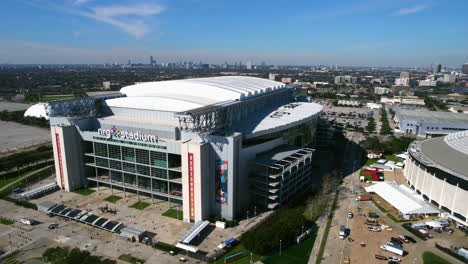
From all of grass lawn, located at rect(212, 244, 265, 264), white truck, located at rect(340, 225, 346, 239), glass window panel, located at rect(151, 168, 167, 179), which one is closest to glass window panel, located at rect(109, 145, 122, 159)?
glass window panel, located at rect(151, 168, 167, 179)

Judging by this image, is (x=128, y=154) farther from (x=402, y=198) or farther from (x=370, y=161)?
(x=370, y=161)

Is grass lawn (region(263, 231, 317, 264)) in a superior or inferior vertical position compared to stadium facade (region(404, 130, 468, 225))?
inferior

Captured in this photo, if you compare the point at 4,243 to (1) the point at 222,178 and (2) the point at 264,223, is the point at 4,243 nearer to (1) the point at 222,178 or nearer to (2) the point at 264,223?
(1) the point at 222,178

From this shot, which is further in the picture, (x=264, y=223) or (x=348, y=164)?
(x=348, y=164)

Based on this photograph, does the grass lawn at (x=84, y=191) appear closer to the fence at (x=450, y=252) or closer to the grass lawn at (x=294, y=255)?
the grass lawn at (x=294, y=255)

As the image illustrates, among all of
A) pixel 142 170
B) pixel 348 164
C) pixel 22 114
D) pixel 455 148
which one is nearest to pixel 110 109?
pixel 142 170

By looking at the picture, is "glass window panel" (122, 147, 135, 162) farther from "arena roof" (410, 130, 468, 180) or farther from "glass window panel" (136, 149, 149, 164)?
"arena roof" (410, 130, 468, 180)
